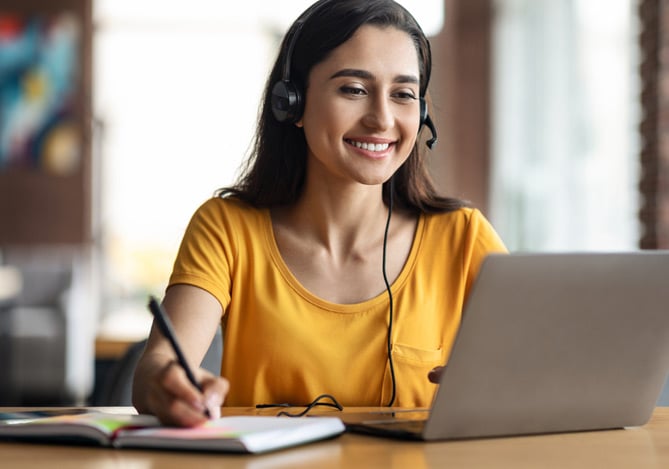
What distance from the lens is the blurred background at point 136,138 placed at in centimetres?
596

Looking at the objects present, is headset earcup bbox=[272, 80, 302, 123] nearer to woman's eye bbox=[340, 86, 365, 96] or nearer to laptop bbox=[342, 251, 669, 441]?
woman's eye bbox=[340, 86, 365, 96]

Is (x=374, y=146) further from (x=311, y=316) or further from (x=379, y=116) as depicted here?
(x=311, y=316)

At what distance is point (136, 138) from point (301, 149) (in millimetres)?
5709

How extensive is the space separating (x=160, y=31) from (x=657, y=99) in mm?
4688

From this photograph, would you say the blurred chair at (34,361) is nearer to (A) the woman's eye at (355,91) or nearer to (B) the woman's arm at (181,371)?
(B) the woman's arm at (181,371)

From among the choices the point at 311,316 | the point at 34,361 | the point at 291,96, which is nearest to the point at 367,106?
the point at 291,96

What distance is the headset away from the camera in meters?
1.72

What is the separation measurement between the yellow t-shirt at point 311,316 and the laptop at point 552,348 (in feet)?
1.54

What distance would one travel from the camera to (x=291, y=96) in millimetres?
1718

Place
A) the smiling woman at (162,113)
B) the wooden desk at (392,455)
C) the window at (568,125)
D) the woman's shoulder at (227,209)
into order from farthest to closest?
the smiling woman at (162,113) < the window at (568,125) < the woman's shoulder at (227,209) < the wooden desk at (392,455)

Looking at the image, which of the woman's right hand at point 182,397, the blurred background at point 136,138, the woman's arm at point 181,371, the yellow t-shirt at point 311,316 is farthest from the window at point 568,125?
the woman's right hand at point 182,397

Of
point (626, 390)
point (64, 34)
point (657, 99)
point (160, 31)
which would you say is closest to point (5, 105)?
point (64, 34)

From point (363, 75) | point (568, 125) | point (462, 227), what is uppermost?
point (568, 125)

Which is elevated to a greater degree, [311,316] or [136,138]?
[136,138]
